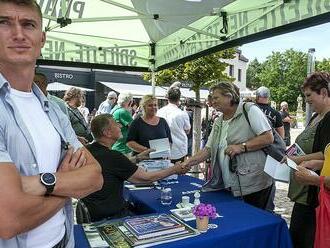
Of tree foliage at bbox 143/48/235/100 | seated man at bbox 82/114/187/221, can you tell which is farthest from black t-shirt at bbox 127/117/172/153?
tree foliage at bbox 143/48/235/100

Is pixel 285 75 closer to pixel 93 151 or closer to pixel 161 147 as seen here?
pixel 161 147

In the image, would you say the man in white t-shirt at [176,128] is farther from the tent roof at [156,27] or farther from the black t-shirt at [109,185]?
the black t-shirt at [109,185]

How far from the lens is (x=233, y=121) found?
3.26 metres

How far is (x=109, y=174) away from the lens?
8.75ft

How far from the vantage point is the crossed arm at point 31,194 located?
3.51ft

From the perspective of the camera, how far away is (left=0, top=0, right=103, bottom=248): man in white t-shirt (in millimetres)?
1099

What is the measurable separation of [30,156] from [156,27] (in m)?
4.80

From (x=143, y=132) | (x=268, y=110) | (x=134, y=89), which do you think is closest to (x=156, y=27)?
(x=143, y=132)

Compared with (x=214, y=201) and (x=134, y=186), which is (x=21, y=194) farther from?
(x=134, y=186)

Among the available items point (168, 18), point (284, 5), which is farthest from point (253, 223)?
point (168, 18)

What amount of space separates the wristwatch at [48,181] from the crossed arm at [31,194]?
0.04ft

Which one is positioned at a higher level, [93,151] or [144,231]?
[93,151]

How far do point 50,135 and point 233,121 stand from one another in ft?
7.36

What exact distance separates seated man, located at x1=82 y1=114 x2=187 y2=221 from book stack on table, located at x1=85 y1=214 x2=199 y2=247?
0.36 meters
